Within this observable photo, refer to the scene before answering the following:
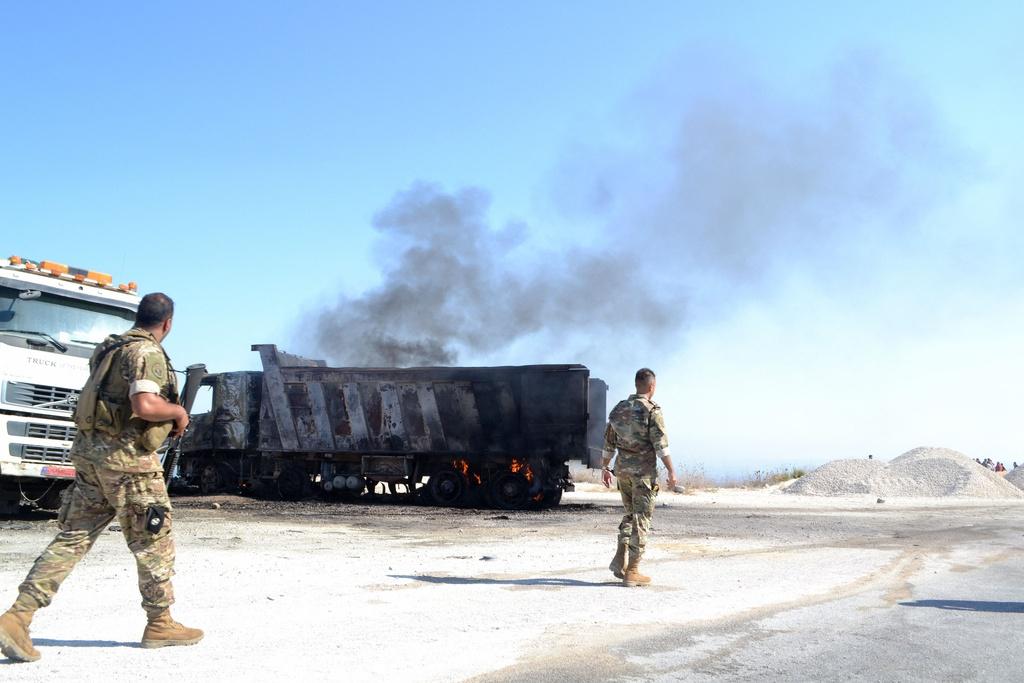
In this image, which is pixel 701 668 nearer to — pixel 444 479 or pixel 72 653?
pixel 72 653

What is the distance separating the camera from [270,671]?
4.66 meters

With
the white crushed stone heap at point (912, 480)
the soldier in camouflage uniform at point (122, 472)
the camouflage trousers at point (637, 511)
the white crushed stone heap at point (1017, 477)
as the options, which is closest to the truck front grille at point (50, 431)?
the camouflage trousers at point (637, 511)

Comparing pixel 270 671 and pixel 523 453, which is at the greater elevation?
pixel 523 453

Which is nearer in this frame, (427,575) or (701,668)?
(701,668)

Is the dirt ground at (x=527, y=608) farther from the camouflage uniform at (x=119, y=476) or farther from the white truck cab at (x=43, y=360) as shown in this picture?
the white truck cab at (x=43, y=360)

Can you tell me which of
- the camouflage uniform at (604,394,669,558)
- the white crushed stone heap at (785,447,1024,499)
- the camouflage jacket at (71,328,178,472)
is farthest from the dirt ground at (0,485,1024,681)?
the white crushed stone heap at (785,447,1024,499)

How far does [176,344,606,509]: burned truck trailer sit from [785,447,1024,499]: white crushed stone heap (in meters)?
16.6

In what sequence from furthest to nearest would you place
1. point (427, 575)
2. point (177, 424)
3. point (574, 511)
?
point (574, 511), point (427, 575), point (177, 424)

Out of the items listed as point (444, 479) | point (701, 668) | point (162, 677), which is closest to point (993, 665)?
point (701, 668)

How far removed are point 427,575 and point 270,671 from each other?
3.81m

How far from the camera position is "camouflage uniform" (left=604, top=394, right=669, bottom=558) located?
7879mm

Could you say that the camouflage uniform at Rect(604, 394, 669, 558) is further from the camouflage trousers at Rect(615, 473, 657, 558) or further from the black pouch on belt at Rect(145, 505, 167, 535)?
the black pouch on belt at Rect(145, 505, 167, 535)

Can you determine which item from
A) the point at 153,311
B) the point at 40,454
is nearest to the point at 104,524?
the point at 153,311

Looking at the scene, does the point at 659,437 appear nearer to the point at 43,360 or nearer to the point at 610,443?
the point at 610,443
